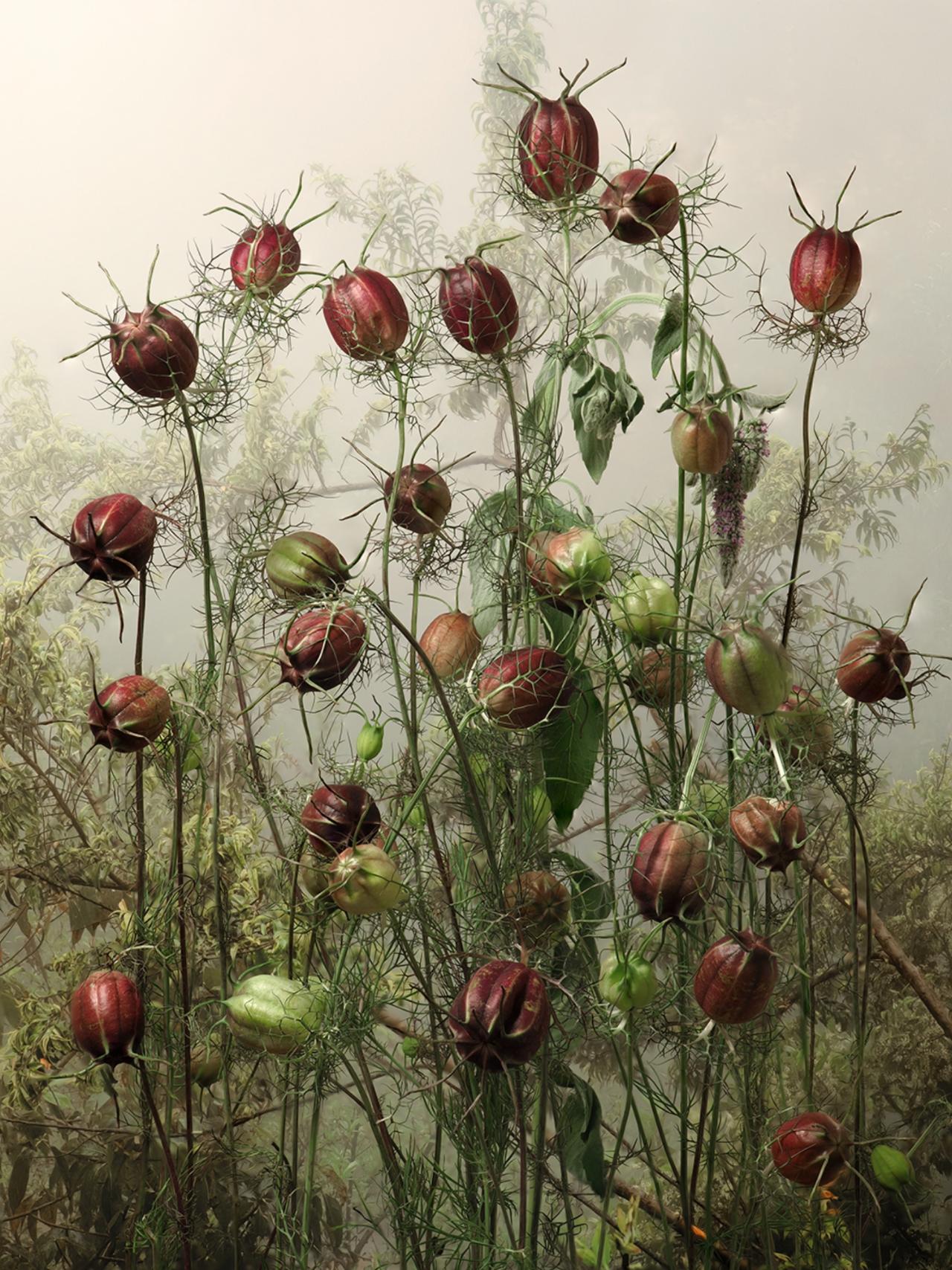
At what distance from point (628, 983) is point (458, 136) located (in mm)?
1123

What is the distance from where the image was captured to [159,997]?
1.08 metres

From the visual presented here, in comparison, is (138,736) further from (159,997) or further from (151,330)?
(159,997)

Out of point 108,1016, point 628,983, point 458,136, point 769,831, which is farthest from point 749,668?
point 458,136

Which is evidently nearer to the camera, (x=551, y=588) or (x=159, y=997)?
(x=551, y=588)

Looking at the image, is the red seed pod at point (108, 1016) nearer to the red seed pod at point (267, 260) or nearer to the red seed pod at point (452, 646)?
the red seed pod at point (452, 646)

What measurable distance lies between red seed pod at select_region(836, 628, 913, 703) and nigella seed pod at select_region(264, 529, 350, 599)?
1.11 feet

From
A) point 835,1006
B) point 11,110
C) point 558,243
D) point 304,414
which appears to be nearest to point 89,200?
point 11,110

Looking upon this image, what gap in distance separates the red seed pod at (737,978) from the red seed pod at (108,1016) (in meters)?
0.34

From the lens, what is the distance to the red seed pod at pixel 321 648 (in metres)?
0.67

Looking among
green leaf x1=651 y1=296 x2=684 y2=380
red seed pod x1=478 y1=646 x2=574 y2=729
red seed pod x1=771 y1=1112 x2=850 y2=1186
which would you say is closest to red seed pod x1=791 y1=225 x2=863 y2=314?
green leaf x1=651 y1=296 x2=684 y2=380

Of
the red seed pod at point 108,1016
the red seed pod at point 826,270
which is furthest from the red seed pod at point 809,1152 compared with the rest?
the red seed pod at point 826,270

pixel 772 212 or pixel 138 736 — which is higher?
pixel 772 212

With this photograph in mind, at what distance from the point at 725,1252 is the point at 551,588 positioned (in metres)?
0.69

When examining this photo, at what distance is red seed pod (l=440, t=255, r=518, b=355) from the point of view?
→ 746 mm
